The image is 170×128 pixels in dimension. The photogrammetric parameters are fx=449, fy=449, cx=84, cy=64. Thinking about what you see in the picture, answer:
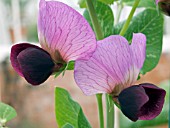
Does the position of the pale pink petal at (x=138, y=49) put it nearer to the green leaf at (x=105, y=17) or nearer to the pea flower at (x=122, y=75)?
the pea flower at (x=122, y=75)

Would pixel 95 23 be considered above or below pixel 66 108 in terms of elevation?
above

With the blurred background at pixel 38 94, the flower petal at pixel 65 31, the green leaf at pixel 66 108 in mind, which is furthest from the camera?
the blurred background at pixel 38 94

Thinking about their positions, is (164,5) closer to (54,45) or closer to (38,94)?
(54,45)

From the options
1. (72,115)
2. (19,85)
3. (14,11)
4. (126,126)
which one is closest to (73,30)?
(72,115)

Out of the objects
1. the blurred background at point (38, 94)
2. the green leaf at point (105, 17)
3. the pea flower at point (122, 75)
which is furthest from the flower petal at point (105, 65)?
the blurred background at point (38, 94)

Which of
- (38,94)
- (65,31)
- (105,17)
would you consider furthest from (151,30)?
(38,94)

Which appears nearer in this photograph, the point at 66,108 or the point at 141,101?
the point at 141,101

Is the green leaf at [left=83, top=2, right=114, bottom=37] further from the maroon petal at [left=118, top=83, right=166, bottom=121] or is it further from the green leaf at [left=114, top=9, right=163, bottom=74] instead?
the maroon petal at [left=118, top=83, right=166, bottom=121]
